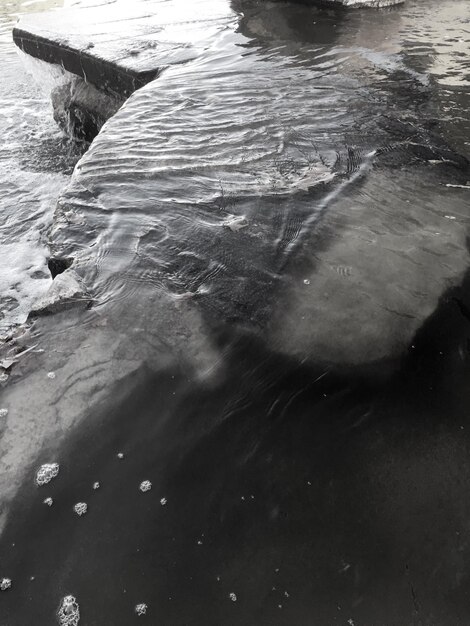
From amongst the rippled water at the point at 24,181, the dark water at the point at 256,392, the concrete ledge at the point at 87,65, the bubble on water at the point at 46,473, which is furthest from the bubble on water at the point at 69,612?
the concrete ledge at the point at 87,65

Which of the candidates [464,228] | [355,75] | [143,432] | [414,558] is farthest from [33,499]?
[355,75]

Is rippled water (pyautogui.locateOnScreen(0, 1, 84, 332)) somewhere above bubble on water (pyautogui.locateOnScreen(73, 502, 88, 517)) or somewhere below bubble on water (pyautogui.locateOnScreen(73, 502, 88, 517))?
below

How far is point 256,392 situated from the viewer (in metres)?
2.22

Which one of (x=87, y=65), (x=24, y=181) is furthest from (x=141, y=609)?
(x=87, y=65)

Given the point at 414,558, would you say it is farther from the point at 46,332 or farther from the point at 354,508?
the point at 46,332

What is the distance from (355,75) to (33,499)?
4.54m

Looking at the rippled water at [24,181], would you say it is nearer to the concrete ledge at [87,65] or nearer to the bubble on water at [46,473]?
the concrete ledge at [87,65]

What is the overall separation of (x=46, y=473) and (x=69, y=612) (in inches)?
20.3

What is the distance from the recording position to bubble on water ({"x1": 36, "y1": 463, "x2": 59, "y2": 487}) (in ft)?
6.46

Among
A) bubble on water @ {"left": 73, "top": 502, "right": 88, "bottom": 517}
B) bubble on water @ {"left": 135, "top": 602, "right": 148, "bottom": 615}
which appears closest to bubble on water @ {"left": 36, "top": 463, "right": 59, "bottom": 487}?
bubble on water @ {"left": 73, "top": 502, "right": 88, "bottom": 517}

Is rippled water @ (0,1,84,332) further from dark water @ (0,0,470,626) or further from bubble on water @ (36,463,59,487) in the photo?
bubble on water @ (36,463,59,487)

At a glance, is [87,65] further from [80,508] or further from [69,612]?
[69,612]

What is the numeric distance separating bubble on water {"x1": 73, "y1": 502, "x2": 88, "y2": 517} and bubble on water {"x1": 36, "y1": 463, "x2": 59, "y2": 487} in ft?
0.53

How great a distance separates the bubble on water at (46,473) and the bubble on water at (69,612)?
0.44m
